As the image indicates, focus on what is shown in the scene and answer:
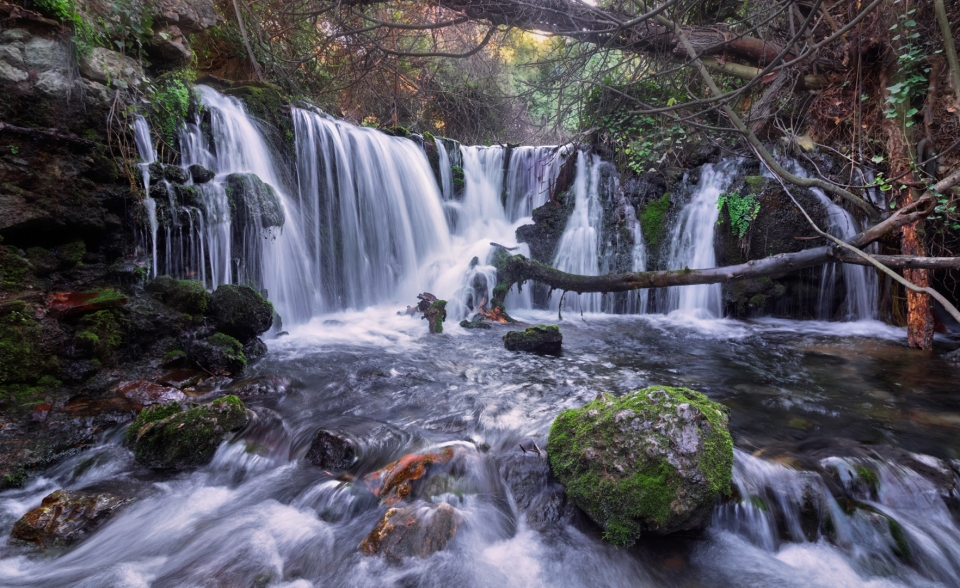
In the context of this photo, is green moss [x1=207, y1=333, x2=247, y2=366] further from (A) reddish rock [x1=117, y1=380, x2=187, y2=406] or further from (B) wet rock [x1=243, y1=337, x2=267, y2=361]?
(A) reddish rock [x1=117, y1=380, x2=187, y2=406]

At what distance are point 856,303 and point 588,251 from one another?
204 inches

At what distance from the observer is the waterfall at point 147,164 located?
585 centimetres

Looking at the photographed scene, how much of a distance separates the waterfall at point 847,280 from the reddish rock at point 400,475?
835cm

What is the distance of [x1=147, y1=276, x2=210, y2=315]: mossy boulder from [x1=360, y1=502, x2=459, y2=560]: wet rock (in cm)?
414

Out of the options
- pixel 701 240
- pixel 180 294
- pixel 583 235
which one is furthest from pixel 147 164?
pixel 701 240

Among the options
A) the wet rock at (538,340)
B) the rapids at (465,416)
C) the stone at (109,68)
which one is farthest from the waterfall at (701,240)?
the stone at (109,68)

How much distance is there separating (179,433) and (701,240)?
31.3 feet

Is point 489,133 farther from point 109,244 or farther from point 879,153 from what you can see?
point 109,244

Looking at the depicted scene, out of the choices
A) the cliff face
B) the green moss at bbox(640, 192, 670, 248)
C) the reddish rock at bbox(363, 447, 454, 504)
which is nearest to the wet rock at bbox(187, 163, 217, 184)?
the cliff face

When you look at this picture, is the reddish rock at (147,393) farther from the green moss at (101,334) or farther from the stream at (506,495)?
the stream at (506,495)

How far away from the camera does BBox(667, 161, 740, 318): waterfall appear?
9.21 m

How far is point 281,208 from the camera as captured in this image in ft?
24.9

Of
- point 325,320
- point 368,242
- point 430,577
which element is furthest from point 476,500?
point 368,242

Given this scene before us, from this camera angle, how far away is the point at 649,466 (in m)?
2.57
